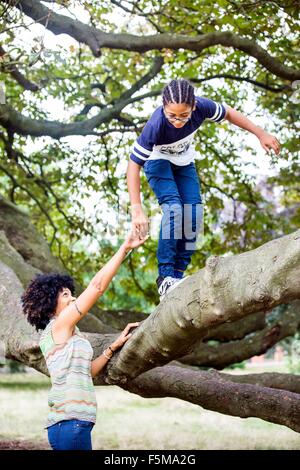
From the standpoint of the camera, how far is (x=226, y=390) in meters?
5.39

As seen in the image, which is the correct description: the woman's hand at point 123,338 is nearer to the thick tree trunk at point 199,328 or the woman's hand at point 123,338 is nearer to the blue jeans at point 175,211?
the thick tree trunk at point 199,328

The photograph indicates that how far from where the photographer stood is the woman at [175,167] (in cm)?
427

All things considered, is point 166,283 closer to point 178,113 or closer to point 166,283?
point 166,283

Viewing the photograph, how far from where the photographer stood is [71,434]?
12.4ft

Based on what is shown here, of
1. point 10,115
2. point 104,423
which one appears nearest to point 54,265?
point 10,115

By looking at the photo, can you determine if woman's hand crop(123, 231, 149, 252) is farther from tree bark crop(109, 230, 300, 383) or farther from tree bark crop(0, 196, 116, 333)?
tree bark crop(0, 196, 116, 333)

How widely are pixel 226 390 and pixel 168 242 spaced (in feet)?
4.63

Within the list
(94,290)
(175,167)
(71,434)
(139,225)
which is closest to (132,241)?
(139,225)

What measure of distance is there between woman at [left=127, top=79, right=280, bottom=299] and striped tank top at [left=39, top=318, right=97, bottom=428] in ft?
2.12

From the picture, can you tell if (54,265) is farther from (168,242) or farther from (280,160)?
(280,160)

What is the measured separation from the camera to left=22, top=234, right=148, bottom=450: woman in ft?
12.3

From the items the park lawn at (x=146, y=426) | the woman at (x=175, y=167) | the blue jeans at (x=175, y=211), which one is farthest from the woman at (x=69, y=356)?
the park lawn at (x=146, y=426)

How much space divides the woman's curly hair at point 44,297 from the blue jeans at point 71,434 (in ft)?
1.94

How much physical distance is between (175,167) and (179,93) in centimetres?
76
